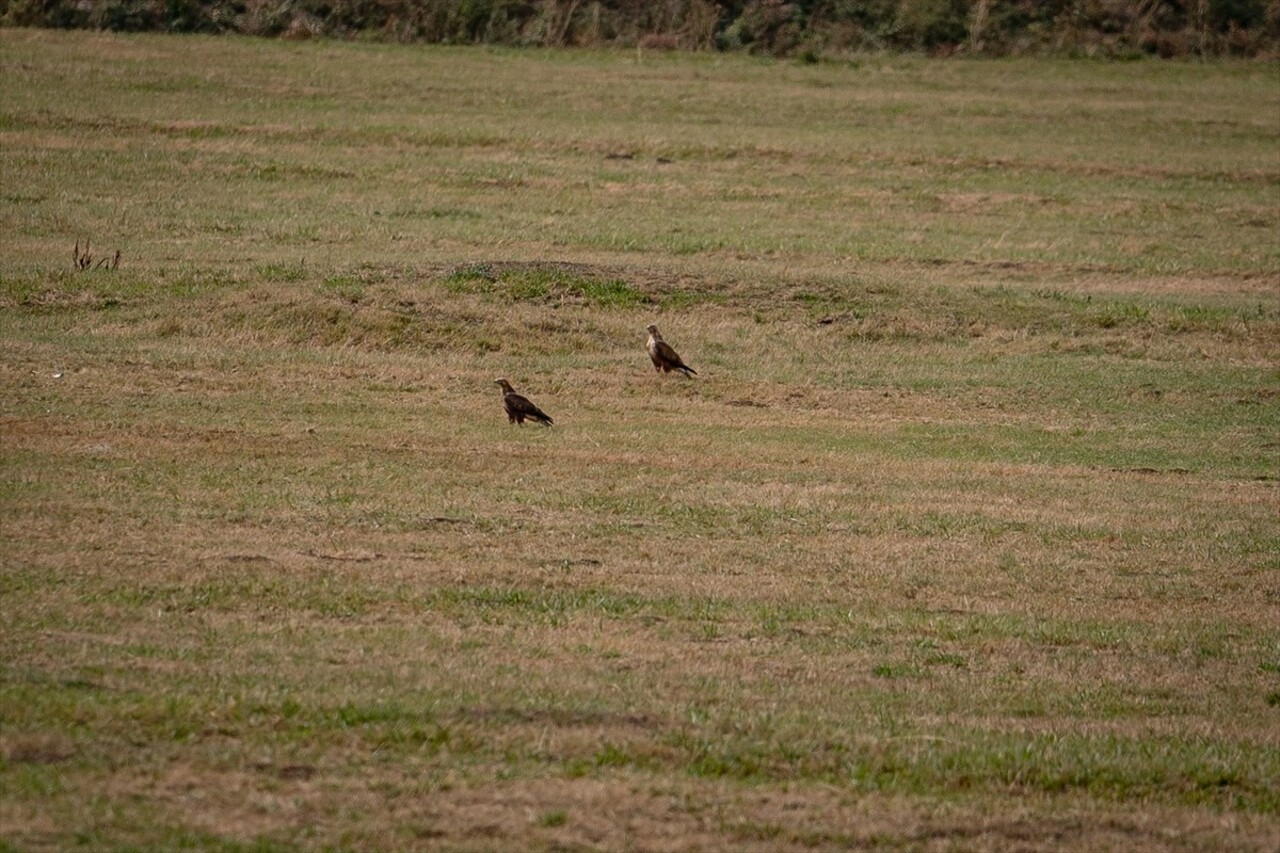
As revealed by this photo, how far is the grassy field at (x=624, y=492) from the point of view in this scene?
26.4 feet

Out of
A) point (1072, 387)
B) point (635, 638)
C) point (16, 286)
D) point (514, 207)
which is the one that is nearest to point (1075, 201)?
point (514, 207)

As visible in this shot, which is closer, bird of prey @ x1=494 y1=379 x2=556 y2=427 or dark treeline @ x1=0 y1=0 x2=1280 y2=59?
bird of prey @ x1=494 y1=379 x2=556 y2=427

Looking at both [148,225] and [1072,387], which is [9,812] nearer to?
[1072,387]

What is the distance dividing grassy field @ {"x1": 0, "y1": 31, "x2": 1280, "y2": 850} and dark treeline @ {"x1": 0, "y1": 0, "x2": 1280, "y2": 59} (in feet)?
36.3

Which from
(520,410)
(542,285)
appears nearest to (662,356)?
(520,410)

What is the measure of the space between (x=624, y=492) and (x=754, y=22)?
127 ft

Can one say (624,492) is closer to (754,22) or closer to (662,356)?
(662,356)

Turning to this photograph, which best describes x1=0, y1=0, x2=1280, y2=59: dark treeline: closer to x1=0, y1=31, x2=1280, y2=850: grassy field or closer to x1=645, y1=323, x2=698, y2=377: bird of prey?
x1=0, y1=31, x2=1280, y2=850: grassy field

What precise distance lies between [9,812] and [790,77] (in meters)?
40.1

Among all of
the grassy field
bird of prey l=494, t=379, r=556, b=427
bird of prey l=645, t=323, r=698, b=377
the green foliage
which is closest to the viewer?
the grassy field

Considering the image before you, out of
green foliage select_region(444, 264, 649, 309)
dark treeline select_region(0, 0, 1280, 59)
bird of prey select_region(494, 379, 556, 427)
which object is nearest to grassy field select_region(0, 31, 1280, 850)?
green foliage select_region(444, 264, 649, 309)

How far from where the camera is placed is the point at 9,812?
7.06 metres

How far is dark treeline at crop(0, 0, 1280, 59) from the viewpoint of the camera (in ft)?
157

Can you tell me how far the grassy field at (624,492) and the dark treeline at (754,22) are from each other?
11.1 metres
